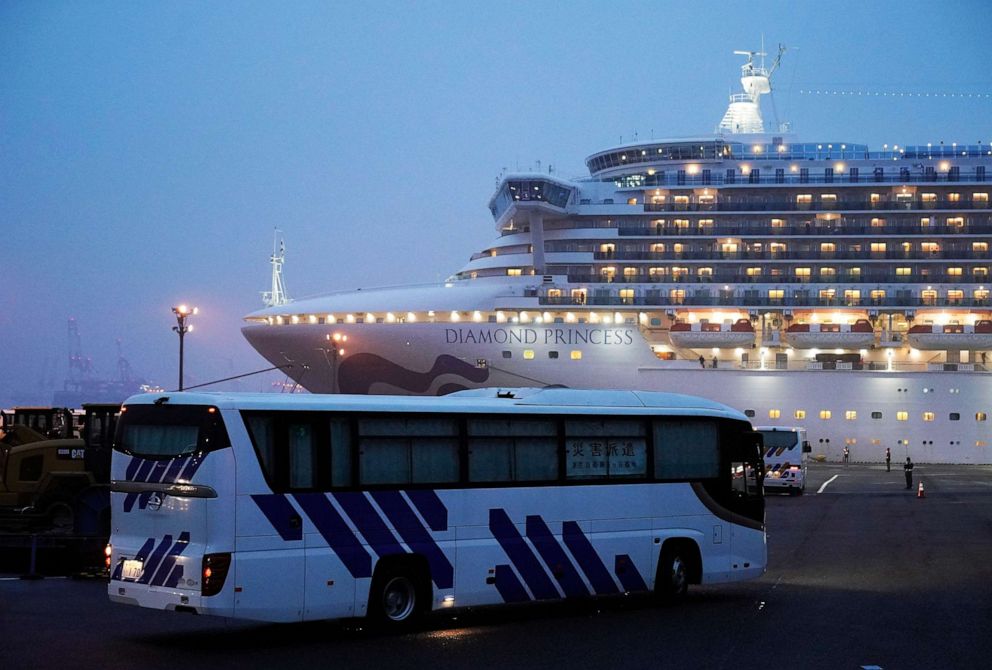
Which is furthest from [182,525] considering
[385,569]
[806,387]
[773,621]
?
[806,387]

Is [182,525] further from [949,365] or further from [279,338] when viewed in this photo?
[949,365]

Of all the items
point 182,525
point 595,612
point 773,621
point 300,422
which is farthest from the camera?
point 595,612

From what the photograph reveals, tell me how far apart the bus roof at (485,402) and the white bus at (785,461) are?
70.7 feet

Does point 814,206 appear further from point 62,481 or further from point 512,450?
point 512,450

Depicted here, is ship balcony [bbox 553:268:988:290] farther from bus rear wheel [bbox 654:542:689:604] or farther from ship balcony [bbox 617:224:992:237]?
bus rear wheel [bbox 654:542:689:604]

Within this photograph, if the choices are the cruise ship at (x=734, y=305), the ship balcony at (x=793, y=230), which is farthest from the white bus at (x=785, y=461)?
the ship balcony at (x=793, y=230)

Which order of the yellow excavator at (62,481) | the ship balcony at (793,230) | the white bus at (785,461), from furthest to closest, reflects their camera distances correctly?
the ship balcony at (793,230) < the white bus at (785,461) < the yellow excavator at (62,481)

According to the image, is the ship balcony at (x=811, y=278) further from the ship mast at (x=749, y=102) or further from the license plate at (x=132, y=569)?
the license plate at (x=132, y=569)

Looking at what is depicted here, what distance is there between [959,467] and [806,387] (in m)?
A: 7.16

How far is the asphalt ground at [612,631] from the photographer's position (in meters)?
10.7

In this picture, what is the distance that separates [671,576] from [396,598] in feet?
13.1

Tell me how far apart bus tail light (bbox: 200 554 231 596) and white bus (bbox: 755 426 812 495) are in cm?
2777

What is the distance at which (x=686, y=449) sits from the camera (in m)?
15.3

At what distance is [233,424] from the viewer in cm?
1132
